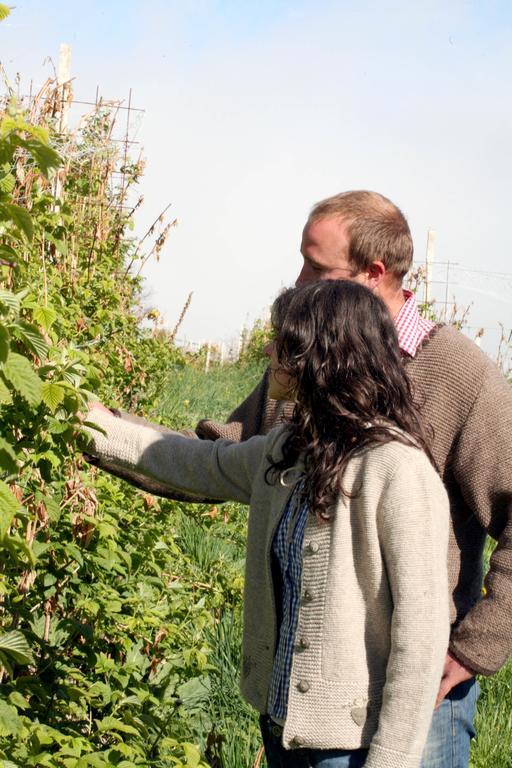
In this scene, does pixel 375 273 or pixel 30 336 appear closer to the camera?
pixel 30 336

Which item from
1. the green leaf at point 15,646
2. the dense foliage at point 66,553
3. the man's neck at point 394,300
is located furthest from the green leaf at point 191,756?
the man's neck at point 394,300

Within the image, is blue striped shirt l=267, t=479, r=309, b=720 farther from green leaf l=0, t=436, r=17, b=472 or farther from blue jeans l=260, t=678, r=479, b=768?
green leaf l=0, t=436, r=17, b=472

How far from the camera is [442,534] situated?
1.83 metres

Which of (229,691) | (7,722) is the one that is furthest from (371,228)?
(229,691)

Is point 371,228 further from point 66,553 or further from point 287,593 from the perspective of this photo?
point 66,553

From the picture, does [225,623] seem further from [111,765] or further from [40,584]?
[111,765]

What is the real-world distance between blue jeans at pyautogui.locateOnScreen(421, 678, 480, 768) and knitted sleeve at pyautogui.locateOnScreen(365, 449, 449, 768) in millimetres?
255

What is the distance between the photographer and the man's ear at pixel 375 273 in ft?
7.81

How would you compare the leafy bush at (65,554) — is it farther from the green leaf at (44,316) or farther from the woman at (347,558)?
the woman at (347,558)

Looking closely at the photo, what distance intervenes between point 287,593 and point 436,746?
17.0 inches

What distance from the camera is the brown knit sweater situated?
80.5 inches

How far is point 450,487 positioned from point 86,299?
2.00m

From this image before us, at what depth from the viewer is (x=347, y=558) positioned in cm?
184

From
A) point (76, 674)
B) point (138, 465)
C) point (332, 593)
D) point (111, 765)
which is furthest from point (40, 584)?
point (332, 593)
